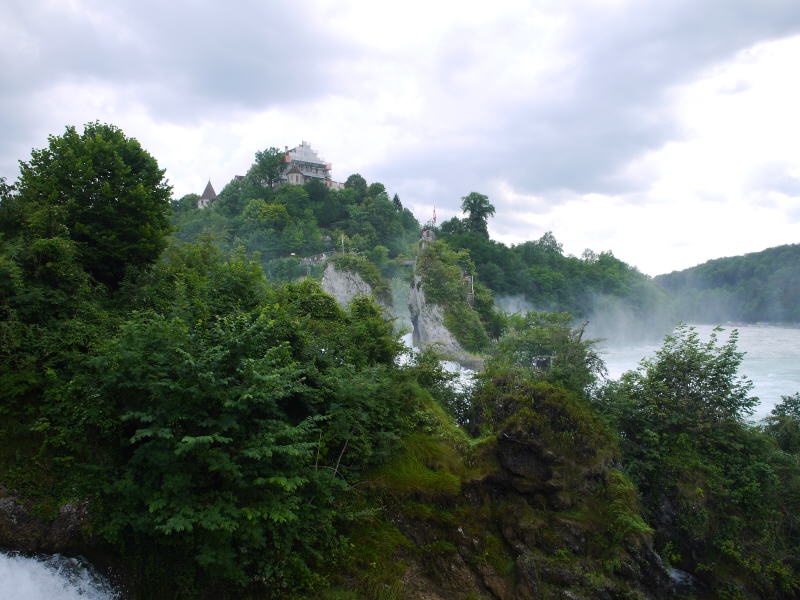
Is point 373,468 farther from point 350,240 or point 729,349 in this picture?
point 350,240

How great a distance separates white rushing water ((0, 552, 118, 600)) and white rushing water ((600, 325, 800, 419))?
60.5 feet

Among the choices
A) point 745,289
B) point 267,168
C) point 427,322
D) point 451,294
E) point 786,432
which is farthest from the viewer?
point 745,289

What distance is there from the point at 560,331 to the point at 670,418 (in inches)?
196

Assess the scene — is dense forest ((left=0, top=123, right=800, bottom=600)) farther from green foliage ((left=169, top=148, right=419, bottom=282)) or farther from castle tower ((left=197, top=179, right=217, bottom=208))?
castle tower ((left=197, top=179, right=217, bottom=208))

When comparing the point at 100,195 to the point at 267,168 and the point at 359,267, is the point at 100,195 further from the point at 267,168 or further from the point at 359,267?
the point at 267,168

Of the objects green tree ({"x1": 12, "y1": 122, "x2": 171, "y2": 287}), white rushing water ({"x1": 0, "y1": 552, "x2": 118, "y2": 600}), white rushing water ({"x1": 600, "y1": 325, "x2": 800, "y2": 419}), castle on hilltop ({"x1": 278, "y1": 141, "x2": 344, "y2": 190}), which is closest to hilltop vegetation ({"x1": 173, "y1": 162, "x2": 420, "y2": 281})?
castle on hilltop ({"x1": 278, "y1": 141, "x2": 344, "y2": 190})

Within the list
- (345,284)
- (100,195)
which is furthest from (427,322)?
(100,195)

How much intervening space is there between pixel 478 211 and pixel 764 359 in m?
38.0

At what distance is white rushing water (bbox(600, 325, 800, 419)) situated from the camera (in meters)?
30.9

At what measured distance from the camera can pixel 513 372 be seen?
13.2m

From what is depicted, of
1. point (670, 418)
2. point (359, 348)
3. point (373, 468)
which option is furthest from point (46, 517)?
point (670, 418)

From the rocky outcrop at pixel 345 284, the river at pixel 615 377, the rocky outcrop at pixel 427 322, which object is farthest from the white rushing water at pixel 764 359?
the rocky outcrop at pixel 345 284

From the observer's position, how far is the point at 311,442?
7.34m

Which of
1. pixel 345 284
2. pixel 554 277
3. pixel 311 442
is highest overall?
pixel 554 277
